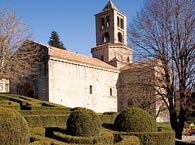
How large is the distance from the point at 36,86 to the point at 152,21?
61.5 feet

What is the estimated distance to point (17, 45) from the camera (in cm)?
2369

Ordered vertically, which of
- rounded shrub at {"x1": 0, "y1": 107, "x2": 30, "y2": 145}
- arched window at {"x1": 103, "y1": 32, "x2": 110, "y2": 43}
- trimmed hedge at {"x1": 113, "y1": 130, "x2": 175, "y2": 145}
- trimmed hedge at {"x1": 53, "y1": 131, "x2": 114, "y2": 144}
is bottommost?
trimmed hedge at {"x1": 113, "y1": 130, "x2": 175, "y2": 145}

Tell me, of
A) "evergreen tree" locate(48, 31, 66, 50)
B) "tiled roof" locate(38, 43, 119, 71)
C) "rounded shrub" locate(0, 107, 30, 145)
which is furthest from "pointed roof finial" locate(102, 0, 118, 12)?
"rounded shrub" locate(0, 107, 30, 145)

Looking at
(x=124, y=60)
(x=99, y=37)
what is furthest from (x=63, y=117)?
(x=99, y=37)

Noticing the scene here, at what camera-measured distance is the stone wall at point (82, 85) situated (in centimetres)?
3083

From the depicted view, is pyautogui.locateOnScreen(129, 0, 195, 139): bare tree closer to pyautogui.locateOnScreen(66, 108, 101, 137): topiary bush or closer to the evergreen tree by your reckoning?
pyautogui.locateOnScreen(66, 108, 101, 137): topiary bush

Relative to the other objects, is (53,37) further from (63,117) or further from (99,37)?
(63,117)

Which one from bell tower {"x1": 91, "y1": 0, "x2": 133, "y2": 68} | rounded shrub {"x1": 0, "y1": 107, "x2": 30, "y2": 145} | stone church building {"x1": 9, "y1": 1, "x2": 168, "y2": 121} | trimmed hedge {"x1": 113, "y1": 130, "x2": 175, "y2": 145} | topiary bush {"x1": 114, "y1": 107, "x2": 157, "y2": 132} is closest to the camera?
rounded shrub {"x1": 0, "y1": 107, "x2": 30, "y2": 145}

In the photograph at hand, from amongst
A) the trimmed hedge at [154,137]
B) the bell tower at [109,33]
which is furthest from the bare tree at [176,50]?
the bell tower at [109,33]

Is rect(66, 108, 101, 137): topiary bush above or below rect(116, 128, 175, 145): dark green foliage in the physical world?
above

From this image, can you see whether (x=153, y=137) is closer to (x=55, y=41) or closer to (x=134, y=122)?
(x=134, y=122)

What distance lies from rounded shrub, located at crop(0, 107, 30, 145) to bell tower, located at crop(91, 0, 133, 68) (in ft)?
107

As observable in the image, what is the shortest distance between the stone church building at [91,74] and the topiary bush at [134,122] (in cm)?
1166

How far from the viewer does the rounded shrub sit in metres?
7.41
